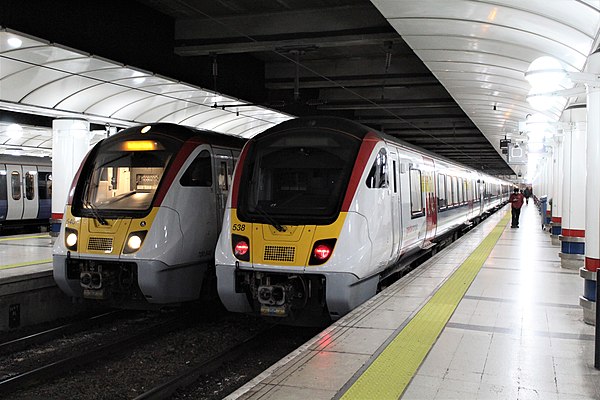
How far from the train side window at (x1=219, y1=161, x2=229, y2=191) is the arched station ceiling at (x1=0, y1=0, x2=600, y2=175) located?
2.34 metres

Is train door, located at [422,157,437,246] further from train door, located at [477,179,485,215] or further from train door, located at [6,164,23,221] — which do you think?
train door, located at [6,164,23,221]

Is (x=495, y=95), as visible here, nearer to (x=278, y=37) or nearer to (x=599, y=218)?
(x=278, y=37)

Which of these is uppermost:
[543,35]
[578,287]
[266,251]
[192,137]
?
[543,35]

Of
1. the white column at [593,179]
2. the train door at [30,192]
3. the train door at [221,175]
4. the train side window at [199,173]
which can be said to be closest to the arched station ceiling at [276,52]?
the white column at [593,179]

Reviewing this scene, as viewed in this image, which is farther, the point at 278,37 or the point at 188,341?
the point at 278,37

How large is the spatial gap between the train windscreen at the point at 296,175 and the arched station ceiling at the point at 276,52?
171 centimetres

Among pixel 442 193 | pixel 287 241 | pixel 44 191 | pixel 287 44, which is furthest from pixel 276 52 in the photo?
pixel 44 191

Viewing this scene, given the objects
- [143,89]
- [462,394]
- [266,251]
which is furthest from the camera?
[143,89]

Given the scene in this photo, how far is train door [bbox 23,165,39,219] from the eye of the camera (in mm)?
20547

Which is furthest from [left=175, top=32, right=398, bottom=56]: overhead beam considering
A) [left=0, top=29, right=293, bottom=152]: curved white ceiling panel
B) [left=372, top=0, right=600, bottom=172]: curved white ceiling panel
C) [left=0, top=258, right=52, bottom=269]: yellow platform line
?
[left=0, top=258, right=52, bottom=269]: yellow platform line

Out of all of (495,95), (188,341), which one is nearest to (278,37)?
(495,95)

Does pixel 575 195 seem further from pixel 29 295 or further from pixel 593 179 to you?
pixel 29 295

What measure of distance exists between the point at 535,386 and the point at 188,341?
5199 millimetres

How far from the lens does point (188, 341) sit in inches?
332
